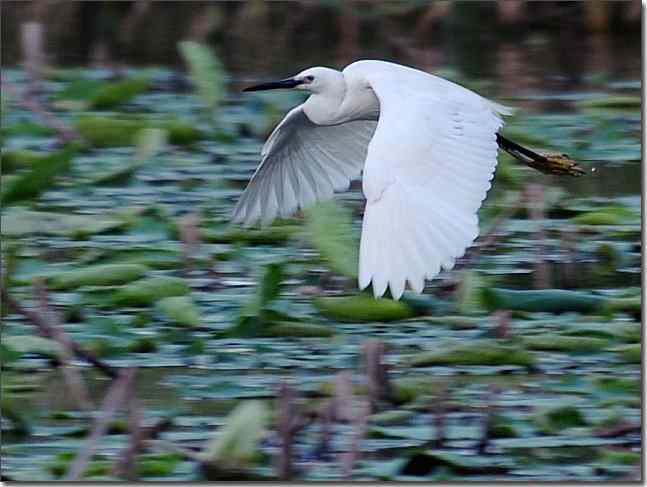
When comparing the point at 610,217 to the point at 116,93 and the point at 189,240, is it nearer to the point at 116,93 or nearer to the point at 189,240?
the point at 189,240

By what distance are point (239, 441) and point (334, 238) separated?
1.06 m

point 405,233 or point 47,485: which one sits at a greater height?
point 405,233

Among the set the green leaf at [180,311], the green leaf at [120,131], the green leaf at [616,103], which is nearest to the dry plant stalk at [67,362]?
the green leaf at [180,311]

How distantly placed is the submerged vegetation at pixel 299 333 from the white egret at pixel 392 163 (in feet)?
0.49

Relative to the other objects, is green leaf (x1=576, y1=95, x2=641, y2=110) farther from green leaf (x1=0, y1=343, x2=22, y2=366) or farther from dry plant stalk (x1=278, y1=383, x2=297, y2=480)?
dry plant stalk (x1=278, y1=383, x2=297, y2=480)

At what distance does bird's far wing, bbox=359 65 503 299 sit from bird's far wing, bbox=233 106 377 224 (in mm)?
583

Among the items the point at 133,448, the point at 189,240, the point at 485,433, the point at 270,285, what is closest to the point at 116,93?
the point at 189,240

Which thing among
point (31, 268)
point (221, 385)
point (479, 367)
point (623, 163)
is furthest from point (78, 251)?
point (623, 163)

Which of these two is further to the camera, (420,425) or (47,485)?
(420,425)

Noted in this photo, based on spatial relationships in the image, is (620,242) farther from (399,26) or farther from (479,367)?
(399,26)

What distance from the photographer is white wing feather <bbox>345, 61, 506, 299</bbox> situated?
2.86 metres

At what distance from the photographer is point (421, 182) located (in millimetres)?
2988

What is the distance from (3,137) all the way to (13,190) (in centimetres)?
99

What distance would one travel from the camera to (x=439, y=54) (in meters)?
6.50
